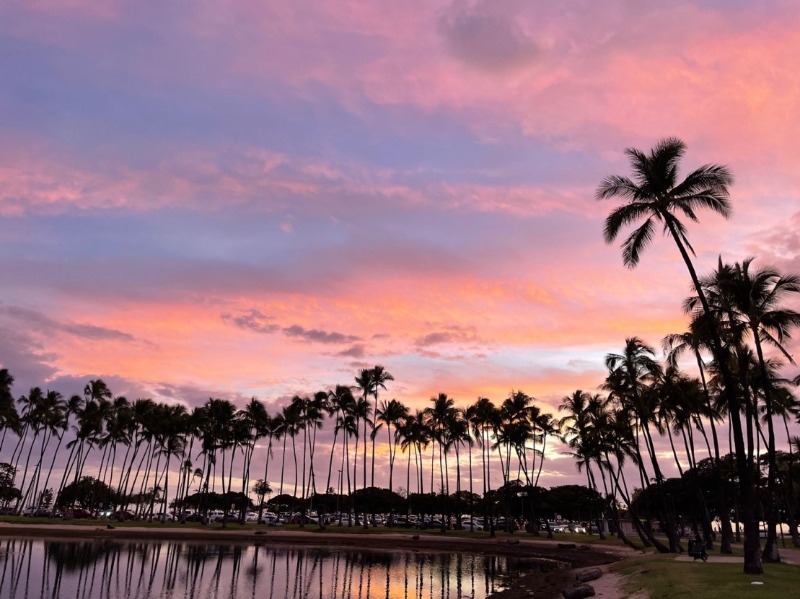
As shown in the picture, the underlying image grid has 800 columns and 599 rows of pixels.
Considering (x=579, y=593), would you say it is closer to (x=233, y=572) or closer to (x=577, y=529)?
(x=233, y=572)

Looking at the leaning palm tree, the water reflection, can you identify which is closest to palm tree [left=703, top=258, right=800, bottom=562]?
the leaning palm tree

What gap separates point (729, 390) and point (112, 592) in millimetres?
37946

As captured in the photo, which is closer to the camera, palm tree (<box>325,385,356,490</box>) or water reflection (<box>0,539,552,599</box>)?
water reflection (<box>0,539,552,599</box>)

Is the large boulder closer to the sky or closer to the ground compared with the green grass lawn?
closer to the ground

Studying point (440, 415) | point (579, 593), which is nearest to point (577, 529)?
point (440, 415)

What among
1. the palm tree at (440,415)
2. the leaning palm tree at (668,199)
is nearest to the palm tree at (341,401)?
the palm tree at (440,415)

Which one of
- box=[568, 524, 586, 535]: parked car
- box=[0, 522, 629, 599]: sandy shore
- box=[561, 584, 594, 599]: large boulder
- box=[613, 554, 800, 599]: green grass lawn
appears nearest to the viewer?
box=[613, 554, 800, 599]: green grass lawn

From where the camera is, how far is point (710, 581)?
26.8 metres

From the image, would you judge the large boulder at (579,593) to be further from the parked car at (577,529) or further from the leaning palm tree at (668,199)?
the parked car at (577,529)

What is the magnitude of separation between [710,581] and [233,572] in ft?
120

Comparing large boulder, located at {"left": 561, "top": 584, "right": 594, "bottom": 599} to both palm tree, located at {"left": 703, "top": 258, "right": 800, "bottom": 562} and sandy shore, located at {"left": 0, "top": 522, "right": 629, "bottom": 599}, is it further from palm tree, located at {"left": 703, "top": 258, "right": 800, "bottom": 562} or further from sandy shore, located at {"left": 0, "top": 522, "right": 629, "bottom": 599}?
sandy shore, located at {"left": 0, "top": 522, "right": 629, "bottom": 599}

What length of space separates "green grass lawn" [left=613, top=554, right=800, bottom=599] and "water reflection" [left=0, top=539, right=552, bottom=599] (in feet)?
38.9

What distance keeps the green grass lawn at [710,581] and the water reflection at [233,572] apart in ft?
38.9

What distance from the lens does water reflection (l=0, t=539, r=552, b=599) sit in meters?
38.1
